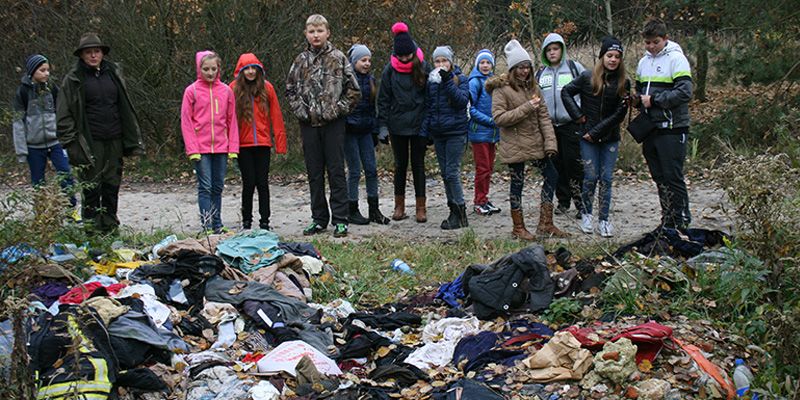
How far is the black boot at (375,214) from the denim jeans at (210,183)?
180 cm

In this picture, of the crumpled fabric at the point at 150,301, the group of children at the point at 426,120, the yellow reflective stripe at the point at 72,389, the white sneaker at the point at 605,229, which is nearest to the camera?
the yellow reflective stripe at the point at 72,389

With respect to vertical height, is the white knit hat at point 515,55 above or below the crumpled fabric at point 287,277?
above

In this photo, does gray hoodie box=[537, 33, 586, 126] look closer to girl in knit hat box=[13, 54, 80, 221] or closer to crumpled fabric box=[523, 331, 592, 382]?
crumpled fabric box=[523, 331, 592, 382]

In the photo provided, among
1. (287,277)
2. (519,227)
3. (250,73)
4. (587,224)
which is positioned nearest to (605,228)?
(587,224)

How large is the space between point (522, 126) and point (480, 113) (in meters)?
1.37

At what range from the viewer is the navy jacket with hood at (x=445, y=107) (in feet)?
29.5

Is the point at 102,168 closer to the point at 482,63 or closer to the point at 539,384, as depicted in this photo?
the point at 482,63

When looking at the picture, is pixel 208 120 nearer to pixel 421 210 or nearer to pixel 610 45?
pixel 421 210

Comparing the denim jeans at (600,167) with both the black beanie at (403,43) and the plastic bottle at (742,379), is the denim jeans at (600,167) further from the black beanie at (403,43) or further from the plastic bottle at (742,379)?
the plastic bottle at (742,379)

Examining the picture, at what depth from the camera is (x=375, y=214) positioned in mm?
9703

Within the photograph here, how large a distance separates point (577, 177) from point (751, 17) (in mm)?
5847

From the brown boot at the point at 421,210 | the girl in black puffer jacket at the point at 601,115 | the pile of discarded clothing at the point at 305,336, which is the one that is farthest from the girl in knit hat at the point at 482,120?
the pile of discarded clothing at the point at 305,336

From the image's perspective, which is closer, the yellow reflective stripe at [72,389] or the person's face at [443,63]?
the yellow reflective stripe at [72,389]

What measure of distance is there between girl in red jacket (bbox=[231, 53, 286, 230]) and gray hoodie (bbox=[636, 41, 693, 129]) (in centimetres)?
401
